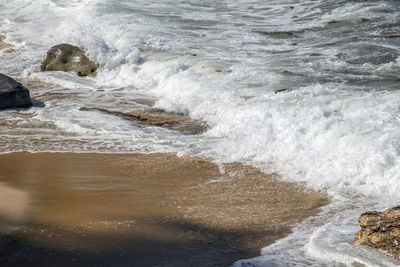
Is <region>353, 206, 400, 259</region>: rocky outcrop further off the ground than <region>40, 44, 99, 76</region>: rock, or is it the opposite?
<region>40, 44, 99, 76</region>: rock

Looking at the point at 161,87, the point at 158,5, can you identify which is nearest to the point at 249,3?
the point at 158,5

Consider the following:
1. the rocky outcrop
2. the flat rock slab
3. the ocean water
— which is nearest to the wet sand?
→ the ocean water

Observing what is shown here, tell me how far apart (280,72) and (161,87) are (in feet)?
8.39

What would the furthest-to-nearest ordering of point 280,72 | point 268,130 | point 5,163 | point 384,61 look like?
point 384,61 < point 280,72 < point 268,130 < point 5,163

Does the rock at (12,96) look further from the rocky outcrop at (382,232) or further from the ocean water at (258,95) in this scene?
the rocky outcrop at (382,232)

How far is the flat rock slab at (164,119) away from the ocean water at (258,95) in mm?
270

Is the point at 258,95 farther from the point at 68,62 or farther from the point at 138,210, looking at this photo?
the point at 68,62

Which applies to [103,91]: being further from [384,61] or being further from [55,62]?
[384,61]

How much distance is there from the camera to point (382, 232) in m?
4.37

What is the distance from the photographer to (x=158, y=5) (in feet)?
73.9

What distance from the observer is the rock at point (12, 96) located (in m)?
9.81

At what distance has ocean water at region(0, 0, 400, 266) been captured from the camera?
6.22 m

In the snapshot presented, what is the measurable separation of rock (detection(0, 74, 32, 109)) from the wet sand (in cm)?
304

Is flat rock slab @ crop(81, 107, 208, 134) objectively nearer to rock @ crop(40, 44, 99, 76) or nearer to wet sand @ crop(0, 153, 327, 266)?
wet sand @ crop(0, 153, 327, 266)
